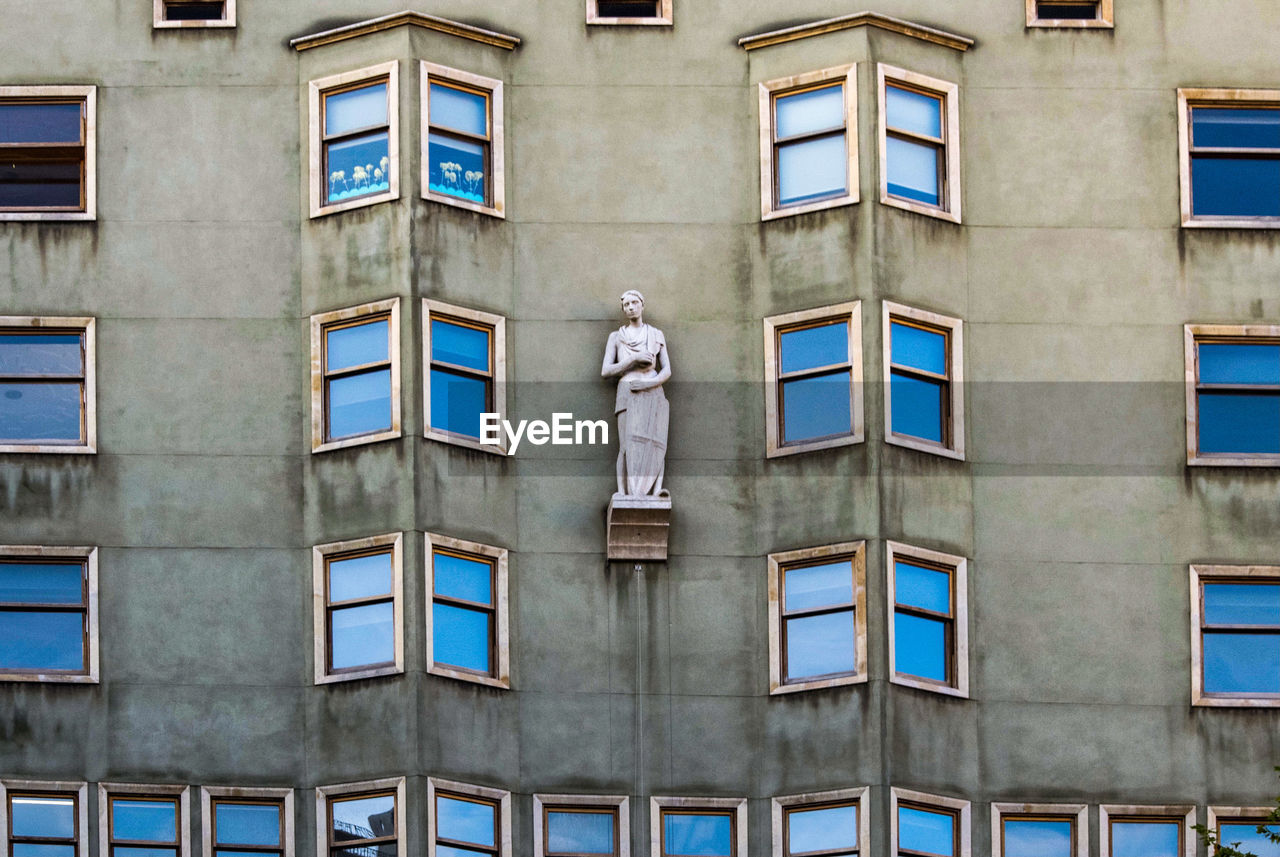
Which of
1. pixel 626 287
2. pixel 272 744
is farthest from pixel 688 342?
pixel 272 744

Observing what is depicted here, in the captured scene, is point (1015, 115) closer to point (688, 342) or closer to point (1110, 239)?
point (1110, 239)

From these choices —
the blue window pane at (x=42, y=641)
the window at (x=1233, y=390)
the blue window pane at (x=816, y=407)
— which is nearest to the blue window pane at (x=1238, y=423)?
the window at (x=1233, y=390)

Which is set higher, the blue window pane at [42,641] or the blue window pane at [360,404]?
the blue window pane at [360,404]

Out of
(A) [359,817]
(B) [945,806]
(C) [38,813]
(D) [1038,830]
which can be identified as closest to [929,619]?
(B) [945,806]

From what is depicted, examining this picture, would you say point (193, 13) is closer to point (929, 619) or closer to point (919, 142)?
point (919, 142)

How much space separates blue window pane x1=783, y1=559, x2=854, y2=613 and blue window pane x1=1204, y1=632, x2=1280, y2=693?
15.5 feet

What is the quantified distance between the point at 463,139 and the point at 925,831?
10706 millimetres

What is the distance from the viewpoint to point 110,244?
144 feet

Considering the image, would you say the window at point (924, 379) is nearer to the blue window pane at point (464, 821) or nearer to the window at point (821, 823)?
the window at point (821, 823)

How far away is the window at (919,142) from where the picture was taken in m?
43.7

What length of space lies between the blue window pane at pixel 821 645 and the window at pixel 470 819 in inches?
157

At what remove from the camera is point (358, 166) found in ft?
143

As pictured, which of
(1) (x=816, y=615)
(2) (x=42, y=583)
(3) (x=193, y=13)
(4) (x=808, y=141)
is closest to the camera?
(1) (x=816, y=615)

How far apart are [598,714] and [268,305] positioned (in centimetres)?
680
